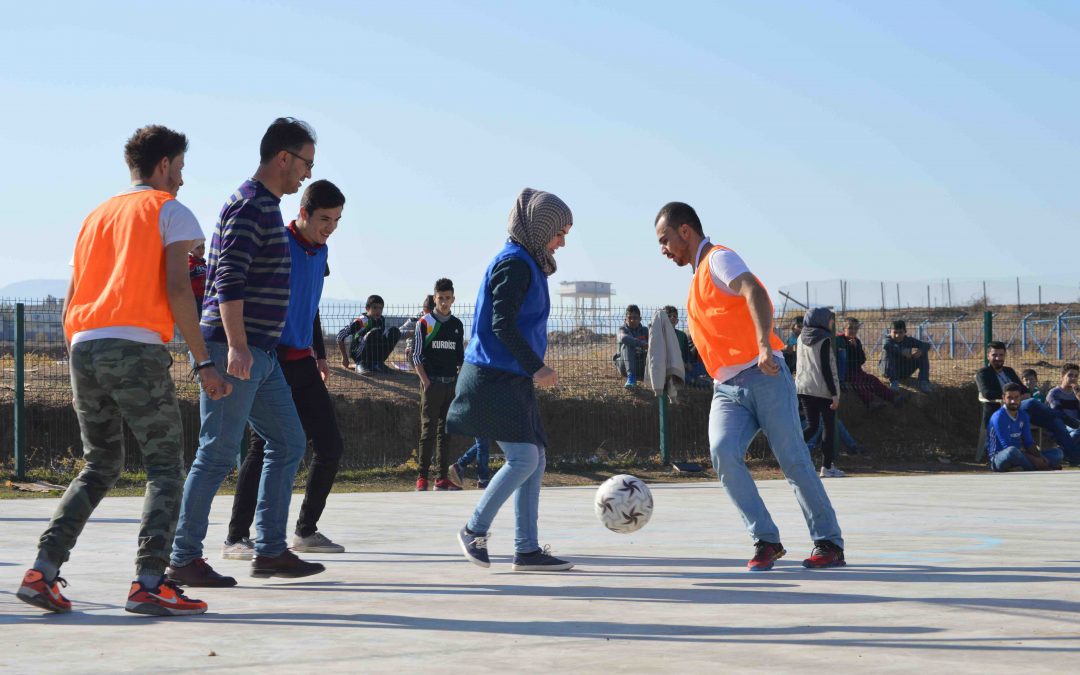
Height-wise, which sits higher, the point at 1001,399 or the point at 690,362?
the point at 690,362

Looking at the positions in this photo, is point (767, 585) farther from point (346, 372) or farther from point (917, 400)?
point (917, 400)

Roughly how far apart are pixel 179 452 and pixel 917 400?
17.4 metres

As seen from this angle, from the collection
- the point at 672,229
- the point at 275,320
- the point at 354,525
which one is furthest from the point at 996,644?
the point at 354,525

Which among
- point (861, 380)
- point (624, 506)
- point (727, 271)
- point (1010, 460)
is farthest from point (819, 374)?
point (727, 271)

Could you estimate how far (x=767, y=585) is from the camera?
620 cm

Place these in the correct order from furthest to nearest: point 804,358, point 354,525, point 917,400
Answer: point 917,400 → point 804,358 → point 354,525

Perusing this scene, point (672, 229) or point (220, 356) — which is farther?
point (672, 229)

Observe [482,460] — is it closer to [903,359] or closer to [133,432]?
[133,432]

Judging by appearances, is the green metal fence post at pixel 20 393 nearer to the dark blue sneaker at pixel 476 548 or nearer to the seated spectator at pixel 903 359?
the dark blue sneaker at pixel 476 548

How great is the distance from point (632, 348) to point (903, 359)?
457cm

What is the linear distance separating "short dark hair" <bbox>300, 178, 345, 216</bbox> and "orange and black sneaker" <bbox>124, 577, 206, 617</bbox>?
2303 mm

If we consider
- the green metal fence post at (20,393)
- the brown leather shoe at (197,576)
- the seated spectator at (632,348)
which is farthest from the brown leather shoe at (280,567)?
the seated spectator at (632,348)

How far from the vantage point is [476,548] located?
21.8 feet

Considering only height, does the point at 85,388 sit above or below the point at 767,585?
above
